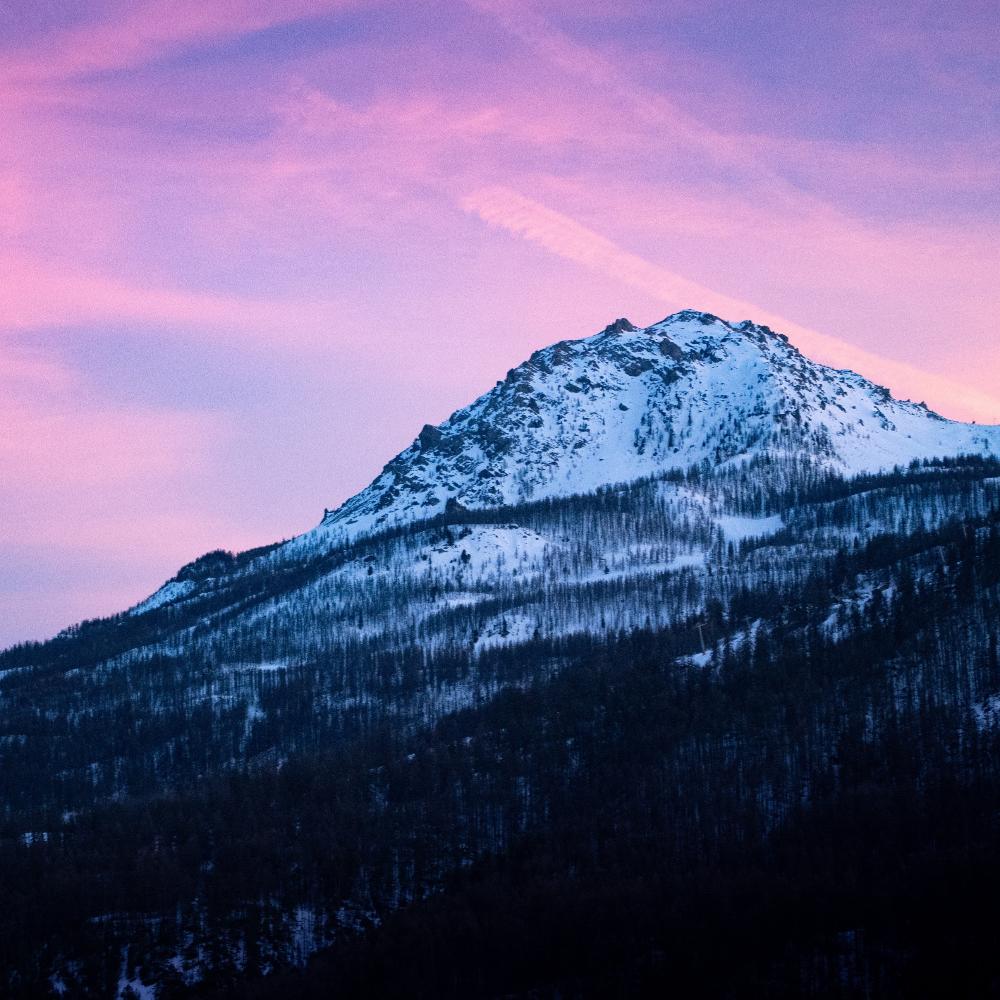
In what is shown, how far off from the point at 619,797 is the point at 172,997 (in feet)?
197

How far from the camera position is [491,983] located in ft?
500

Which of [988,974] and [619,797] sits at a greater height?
[619,797]

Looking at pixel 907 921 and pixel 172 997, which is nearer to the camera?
pixel 907 921

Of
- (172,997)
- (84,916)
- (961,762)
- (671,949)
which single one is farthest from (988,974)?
(84,916)

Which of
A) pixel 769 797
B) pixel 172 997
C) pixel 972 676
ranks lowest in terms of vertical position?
pixel 172 997

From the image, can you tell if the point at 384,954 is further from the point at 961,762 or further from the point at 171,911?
the point at 961,762

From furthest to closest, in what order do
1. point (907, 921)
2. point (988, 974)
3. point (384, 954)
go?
point (384, 954) → point (907, 921) → point (988, 974)

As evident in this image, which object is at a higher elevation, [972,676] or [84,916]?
[972,676]

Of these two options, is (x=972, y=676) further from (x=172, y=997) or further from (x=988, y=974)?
(x=172, y=997)

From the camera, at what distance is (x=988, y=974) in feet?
440

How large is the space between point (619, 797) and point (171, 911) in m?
56.7

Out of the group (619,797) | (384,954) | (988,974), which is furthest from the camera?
(619,797)

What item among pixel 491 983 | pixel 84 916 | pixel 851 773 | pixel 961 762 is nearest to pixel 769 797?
pixel 851 773

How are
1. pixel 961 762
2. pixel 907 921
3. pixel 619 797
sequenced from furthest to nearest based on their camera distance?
pixel 619 797 → pixel 961 762 → pixel 907 921
